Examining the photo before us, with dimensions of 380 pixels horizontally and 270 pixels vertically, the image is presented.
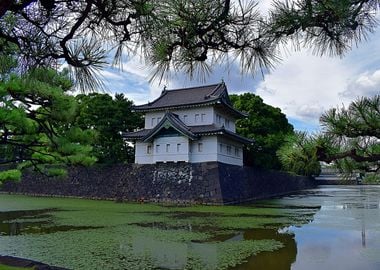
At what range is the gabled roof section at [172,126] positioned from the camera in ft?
46.2

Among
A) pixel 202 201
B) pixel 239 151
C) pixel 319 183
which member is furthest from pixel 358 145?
pixel 319 183

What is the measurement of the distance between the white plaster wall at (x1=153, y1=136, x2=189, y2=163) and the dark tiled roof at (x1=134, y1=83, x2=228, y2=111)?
1.65 m

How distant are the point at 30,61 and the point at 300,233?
6730 mm

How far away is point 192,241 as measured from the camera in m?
6.07

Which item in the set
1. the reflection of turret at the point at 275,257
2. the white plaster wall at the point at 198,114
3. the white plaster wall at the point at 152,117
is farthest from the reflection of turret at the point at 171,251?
the white plaster wall at the point at 152,117

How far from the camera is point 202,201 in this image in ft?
43.7

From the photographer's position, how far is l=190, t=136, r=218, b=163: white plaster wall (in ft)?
46.2

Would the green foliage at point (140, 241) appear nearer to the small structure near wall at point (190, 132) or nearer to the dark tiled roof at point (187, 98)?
the small structure near wall at point (190, 132)

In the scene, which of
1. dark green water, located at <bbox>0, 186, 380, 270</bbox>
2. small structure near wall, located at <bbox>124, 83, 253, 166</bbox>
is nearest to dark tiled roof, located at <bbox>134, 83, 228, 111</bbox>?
small structure near wall, located at <bbox>124, 83, 253, 166</bbox>

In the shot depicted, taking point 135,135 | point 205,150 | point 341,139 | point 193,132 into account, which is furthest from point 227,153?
point 341,139

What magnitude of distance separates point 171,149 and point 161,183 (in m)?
1.54

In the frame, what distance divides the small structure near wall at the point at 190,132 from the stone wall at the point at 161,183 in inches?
22.2

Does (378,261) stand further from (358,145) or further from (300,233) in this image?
(358,145)

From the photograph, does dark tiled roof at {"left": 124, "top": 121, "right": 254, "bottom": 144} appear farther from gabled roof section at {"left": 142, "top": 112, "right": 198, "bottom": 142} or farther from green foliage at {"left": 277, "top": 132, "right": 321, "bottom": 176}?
green foliage at {"left": 277, "top": 132, "right": 321, "bottom": 176}
